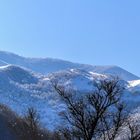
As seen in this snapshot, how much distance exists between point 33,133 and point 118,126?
1039 inches

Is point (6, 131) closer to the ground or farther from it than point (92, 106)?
closer to the ground

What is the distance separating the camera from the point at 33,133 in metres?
51.9

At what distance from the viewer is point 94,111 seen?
1025 inches

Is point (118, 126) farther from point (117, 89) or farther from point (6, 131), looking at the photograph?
point (6, 131)

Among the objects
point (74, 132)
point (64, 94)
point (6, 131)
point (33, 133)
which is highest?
point (64, 94)

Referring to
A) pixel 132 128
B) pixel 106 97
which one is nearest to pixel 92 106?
pixel 106 97

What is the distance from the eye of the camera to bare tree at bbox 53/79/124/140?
25750 millimetres

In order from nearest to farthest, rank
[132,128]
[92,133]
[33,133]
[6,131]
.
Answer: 1. [92,133]
2. [132,128]
3. [33,133]
4. [6,131]

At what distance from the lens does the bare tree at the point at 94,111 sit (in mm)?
25750

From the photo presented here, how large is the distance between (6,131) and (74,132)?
173m

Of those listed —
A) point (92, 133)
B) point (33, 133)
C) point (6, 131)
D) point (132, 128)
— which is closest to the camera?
point (92, 133)

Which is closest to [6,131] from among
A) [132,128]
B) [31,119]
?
[31,119]

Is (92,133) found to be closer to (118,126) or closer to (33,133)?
(118,126)

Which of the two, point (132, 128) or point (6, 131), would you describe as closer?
point (132, 128)
